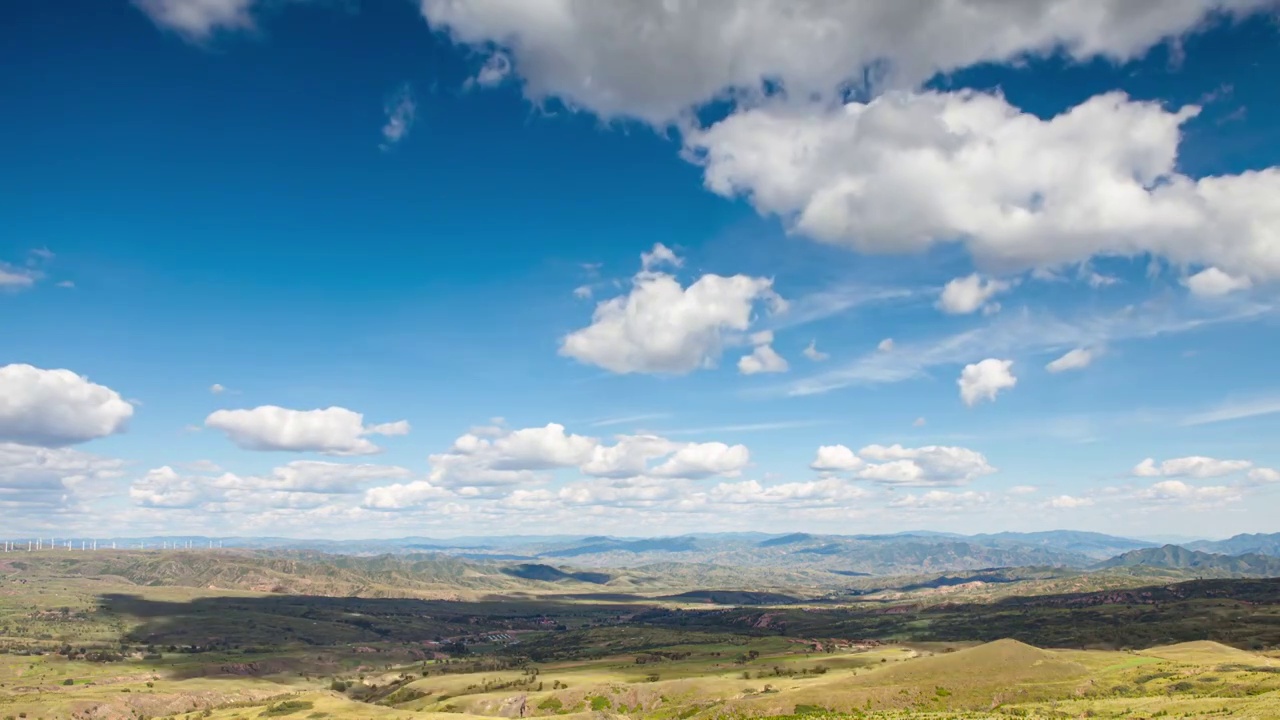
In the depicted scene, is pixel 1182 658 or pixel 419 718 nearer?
pixel 419 718

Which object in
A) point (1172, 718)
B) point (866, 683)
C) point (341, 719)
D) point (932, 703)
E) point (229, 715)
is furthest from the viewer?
point (229, 715)

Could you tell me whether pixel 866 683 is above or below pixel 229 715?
above

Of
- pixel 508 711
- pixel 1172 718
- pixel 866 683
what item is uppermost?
pixel 1172 718

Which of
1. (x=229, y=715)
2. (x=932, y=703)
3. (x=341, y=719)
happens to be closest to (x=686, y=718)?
(x=932, y=703)

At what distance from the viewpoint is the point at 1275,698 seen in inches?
3447

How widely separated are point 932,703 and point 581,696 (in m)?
88.4

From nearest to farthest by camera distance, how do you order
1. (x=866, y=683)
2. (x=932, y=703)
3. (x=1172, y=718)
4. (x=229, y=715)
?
(x=1172, y=718) → (x=932, y=703) → (x=866, y=683) → (x=229, y=715)

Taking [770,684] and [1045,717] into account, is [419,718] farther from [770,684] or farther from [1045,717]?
[1045,717]

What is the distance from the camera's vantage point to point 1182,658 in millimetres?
174625

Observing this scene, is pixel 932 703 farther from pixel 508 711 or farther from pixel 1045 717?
pixel 508 711

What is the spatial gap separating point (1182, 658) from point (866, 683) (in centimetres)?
8075

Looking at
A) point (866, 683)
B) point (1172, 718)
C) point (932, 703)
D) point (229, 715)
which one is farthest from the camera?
point (229, 715)

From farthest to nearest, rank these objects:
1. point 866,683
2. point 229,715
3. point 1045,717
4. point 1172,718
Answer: point 229,715 < point 866,683 < point 1045,717 < point 1172,718

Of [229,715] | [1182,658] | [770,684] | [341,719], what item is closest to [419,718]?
[341,719]
